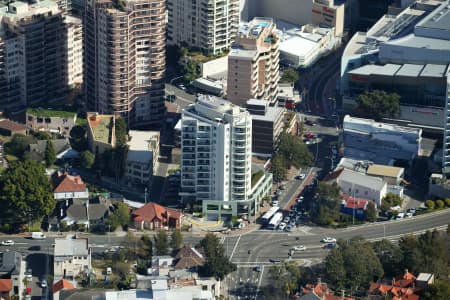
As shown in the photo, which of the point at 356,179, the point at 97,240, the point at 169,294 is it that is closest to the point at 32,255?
the point at 97,240

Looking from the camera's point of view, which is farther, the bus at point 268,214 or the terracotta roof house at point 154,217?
the bus at point 268,214

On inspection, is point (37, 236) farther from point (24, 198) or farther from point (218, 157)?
point (218, 157)

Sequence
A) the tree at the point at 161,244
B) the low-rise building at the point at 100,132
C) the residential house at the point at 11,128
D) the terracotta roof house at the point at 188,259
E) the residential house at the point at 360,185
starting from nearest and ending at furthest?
1. the terracotta roof house at the point at 188,259
2. the tree at the point at 161,244
3. the residential house at the point at 360,185
4. the low-rise building at the point at 100,132
5. the residential house at the point at 11,128

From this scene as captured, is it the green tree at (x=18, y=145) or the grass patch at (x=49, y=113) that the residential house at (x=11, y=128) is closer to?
the grass patch at (x=49, y=113)

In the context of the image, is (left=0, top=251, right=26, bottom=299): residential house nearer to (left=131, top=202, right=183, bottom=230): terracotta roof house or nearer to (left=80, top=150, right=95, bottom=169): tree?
(left=131, top=202, right=183, bottom=230): terracotta roof house

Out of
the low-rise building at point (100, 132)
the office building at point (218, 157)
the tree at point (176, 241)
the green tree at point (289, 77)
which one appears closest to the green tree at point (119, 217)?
the tree at point (176, 241)

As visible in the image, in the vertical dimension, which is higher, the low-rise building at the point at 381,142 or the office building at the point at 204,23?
the office building at the point at 204,23

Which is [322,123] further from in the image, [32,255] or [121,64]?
[32,255]

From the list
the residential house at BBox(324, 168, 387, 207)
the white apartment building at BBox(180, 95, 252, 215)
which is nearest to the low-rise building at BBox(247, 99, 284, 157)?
the residential house at BBox(324, 168, 387, 207)
